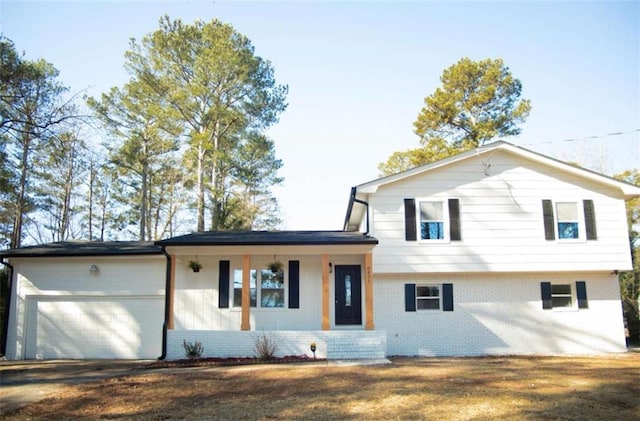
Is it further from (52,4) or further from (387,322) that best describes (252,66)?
(387,322)

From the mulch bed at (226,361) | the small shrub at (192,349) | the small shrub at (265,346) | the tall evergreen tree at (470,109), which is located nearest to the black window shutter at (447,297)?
the mulch bed at (226,361)

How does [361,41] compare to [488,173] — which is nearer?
[361,41]

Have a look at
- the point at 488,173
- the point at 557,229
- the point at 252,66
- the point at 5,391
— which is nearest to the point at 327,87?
the point at 488,173

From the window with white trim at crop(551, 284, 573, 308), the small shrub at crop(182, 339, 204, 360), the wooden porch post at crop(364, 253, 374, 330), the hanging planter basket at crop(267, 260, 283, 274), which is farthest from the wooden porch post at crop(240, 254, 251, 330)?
the window with white trim at crop(551, 284, 573, 308)

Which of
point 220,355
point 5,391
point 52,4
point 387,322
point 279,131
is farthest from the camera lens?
point 279,131

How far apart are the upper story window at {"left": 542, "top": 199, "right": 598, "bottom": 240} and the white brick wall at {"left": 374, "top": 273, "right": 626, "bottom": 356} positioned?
4.08 feet

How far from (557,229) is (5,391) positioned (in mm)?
14359

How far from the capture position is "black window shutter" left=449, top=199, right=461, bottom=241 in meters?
15.0

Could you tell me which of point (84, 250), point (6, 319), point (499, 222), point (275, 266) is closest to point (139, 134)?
point (84, 250)

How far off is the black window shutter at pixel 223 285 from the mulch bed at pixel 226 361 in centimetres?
224

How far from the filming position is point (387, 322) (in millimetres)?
14781

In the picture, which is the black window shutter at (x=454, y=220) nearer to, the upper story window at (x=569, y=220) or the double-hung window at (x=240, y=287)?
the upper story window at (x=569, y=220)

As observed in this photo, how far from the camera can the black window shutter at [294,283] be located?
15.2 meters

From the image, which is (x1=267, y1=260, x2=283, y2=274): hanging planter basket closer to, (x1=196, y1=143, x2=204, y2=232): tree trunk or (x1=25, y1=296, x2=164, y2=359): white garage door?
(x1=25, y1=296, x2=164, y2=359): white garage door
